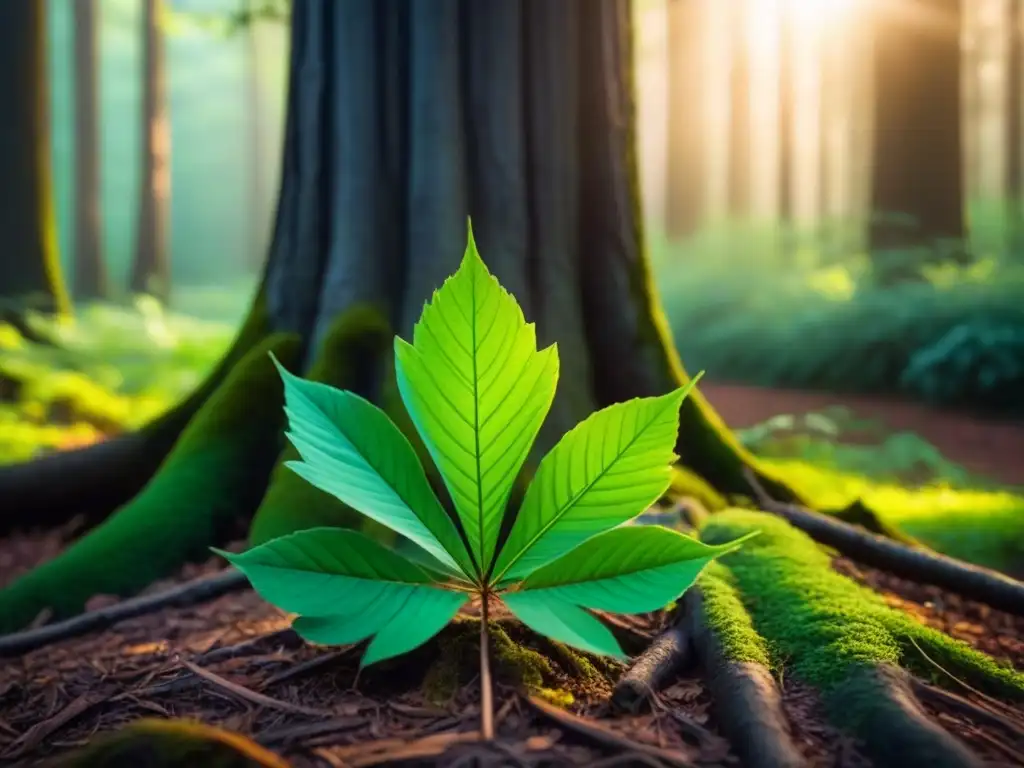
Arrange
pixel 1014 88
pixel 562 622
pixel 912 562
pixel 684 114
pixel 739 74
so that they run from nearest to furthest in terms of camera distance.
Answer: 1. pixel 562 622
2. pixel 912 562
3. pixel 684 114
4. pixel 739 74
5. pixel 1014 88

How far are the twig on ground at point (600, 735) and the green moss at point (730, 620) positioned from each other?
1.19 ft

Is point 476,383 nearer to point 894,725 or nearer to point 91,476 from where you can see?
point 894,725

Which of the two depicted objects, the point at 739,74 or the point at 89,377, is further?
the point at 739,74

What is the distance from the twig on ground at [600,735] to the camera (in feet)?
4.04

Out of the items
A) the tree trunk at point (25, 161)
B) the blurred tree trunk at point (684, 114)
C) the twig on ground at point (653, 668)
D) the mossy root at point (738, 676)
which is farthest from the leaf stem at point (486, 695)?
the blurred tree trunk at point (684, 114)

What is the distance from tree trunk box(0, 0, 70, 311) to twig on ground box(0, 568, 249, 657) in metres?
8.52

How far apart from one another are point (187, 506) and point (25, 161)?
27.6ft

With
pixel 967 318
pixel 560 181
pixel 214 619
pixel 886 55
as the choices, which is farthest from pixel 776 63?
pixel 214 619

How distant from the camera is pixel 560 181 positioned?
9.84 feet

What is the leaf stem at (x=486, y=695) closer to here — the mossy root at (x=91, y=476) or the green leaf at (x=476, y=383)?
the green leaf at (x=476, y=383)

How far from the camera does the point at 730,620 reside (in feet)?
5.60

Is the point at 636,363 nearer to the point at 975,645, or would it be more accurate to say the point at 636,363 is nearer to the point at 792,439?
the point at 975,645

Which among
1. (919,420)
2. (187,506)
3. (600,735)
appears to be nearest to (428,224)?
(187,506)

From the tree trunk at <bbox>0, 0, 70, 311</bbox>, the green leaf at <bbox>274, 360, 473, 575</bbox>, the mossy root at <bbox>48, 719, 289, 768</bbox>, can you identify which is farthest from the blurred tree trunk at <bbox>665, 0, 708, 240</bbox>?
the mossy root at <bbox>48, 719, 289, 768</bbox>
